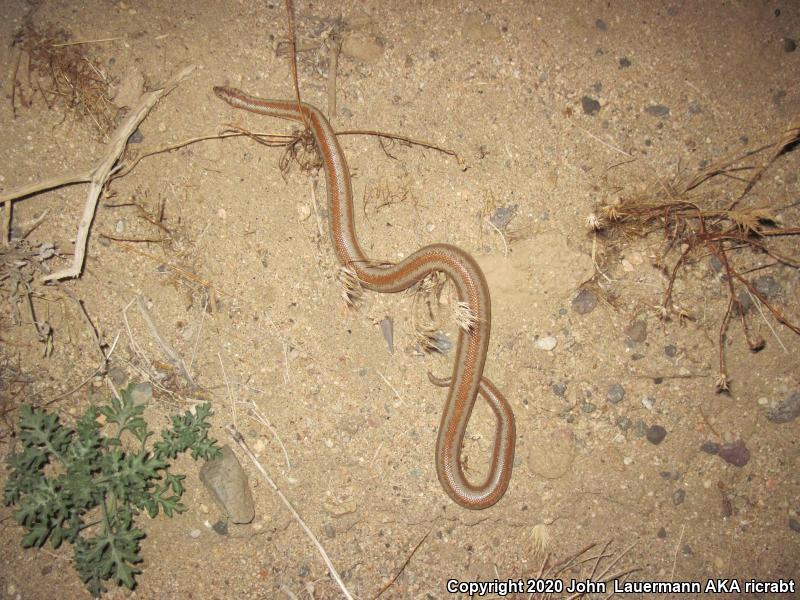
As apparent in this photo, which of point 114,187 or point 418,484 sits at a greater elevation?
point 114,187

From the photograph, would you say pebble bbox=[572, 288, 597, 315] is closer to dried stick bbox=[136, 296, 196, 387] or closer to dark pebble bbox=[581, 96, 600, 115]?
dark pebble bbox=[581, 96, 600, 115]

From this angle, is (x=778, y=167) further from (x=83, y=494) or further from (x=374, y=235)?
(x=83, y=494)

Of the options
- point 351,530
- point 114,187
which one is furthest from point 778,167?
point 114,187

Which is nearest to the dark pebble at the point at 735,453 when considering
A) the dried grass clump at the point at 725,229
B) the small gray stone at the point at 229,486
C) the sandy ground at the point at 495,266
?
the sandy ground at the point at 495,266

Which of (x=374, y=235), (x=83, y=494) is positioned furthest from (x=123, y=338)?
(x=374, y=235)

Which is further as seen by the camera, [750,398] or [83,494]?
[750,398]

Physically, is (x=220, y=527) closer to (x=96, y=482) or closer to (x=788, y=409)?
(x=96, y=482)

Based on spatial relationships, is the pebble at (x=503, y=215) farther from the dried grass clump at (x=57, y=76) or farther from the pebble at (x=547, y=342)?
the dried grass clump at (x=57, y=76)

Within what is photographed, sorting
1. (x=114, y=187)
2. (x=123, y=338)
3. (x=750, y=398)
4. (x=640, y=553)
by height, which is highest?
(x=114, y=187)

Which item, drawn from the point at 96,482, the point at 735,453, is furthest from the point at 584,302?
the point at 96,482
